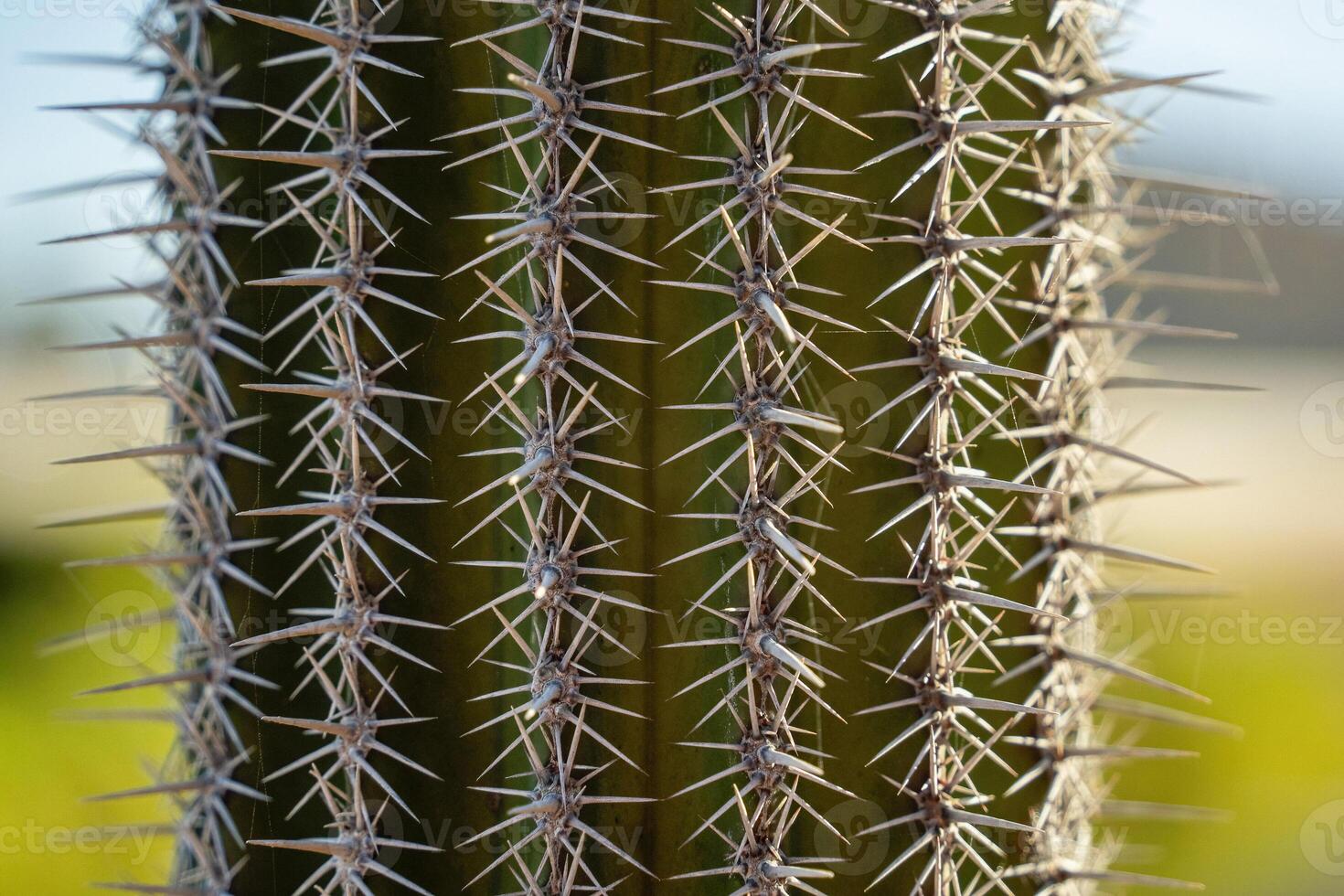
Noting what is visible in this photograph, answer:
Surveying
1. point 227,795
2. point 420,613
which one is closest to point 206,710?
point 227,795

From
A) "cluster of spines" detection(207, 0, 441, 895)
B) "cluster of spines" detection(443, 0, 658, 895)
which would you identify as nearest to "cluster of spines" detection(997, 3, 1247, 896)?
"cluster of spines" detection(443, 0, 658, 895)

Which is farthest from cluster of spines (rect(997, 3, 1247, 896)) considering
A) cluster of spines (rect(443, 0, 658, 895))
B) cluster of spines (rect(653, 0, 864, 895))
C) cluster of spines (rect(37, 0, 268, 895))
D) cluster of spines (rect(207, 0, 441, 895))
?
cluster of spines (rect(37, 0, 268, 895))

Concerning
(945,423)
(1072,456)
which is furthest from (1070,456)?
(945,423)

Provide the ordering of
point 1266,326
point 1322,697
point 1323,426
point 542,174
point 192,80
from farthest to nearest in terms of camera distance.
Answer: point 1322,697 → point 1266,326 → point 1323,426 → point 192,80 → point 542,174

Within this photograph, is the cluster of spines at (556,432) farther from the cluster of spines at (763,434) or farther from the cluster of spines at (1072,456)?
the cluster of spines at (1072,456)

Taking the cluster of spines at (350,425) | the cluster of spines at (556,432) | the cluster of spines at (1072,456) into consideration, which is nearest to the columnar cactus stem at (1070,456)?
the cluster of spines at (1072,456)

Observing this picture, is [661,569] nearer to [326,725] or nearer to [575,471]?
[575,471]

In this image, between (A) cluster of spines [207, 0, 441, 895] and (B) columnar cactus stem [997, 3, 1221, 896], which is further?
(B) columnar cactus stem [997, 3, 1221, 896]

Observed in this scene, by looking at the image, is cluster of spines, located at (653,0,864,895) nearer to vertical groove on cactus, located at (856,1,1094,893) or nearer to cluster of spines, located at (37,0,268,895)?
vertical groove on cactus, located at (856,1,1094,893)
